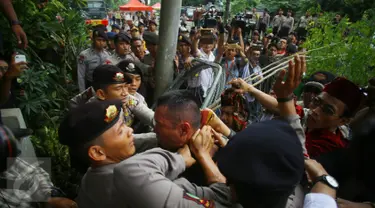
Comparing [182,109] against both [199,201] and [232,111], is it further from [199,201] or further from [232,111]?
[232,111]

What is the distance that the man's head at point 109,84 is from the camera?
2641mm

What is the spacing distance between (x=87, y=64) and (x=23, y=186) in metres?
3.16

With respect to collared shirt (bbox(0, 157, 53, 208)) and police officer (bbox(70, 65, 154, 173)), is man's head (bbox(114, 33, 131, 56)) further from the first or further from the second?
collared shirt (bbox(0, 157, 53, 208))

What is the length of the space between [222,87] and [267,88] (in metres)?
1.29

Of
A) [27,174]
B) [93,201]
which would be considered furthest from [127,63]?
[93,201]

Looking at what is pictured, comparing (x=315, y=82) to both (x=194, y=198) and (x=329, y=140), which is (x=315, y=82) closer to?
(x=329, y=140)

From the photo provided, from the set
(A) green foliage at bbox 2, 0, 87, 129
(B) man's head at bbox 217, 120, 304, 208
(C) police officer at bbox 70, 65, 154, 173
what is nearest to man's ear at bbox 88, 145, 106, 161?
(B) man's head at bbox 217, 120, 304, 208

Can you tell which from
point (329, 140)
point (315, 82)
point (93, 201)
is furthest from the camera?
point (315, 82)

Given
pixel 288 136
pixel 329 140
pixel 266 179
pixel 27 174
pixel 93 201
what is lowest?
pixel 27 174

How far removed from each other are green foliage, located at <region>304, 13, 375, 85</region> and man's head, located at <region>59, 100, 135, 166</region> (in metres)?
2.43

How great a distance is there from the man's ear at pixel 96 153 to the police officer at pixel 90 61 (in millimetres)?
3278


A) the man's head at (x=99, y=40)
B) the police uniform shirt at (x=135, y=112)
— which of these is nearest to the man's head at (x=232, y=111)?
the police uniform shirt at (x=135, y=112)

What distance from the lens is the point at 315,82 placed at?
315cm

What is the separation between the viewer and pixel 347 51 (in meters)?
3.25
